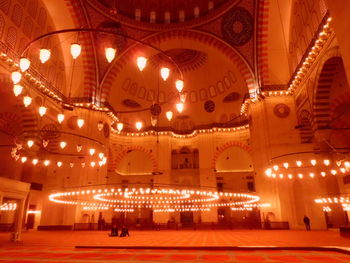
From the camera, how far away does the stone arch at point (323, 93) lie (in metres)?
9.65

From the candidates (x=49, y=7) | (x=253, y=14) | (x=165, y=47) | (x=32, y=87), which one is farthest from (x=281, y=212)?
(x=49, y=7)

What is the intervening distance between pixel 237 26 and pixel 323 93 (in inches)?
260

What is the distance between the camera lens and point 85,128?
563 inches

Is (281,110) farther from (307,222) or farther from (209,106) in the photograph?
(209,106)

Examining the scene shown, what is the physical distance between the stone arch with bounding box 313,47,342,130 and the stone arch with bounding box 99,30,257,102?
4560 mm

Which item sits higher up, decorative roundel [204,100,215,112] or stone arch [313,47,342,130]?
decorative roundel [204,100,215,112]

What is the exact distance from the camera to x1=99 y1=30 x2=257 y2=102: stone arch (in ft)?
48.0

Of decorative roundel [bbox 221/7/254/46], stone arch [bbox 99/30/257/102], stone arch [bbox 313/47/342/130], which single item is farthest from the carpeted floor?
decorative roundel [bbox 221/7/254/46]

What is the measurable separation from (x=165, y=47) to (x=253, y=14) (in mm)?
5519

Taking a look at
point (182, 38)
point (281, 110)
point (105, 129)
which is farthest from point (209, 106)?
point (105, 129)

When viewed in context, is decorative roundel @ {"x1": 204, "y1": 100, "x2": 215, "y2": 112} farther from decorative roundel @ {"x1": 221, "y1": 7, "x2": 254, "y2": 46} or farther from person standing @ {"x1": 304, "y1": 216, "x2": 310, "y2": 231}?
person standing @ {"x1": 304, "y1": 216, "x2": 310, "y2": 231}

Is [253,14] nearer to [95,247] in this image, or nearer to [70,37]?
[70,37]

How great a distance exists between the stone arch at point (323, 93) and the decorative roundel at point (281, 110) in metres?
2.47

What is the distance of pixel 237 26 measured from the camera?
1447 cm
